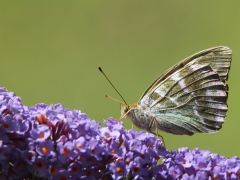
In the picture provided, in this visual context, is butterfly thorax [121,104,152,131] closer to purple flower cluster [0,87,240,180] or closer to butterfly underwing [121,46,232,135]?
butterfly underwing [121,46,232,135]

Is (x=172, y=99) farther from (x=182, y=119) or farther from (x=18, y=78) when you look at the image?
(x=18, y=78)

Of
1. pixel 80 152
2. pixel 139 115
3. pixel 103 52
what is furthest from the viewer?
pixel 103 52

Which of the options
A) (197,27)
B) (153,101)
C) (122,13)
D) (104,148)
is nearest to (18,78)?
(122,13)

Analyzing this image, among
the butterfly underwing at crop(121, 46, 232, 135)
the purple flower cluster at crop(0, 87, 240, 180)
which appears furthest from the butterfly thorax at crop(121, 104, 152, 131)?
the purple flower cluster at crop(0, 87, 240, 180)

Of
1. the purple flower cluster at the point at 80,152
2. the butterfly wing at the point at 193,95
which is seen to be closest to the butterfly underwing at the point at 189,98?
the butterfly wing at the point at 193,95

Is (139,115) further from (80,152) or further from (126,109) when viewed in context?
(80,152)

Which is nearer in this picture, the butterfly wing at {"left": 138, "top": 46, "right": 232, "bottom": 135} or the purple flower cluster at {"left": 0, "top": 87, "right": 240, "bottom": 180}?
the purple flower cluster at {"left": 0, "top": 87, "right": 240, "bottom": 180}

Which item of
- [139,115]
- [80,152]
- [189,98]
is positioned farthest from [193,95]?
[80,152]
